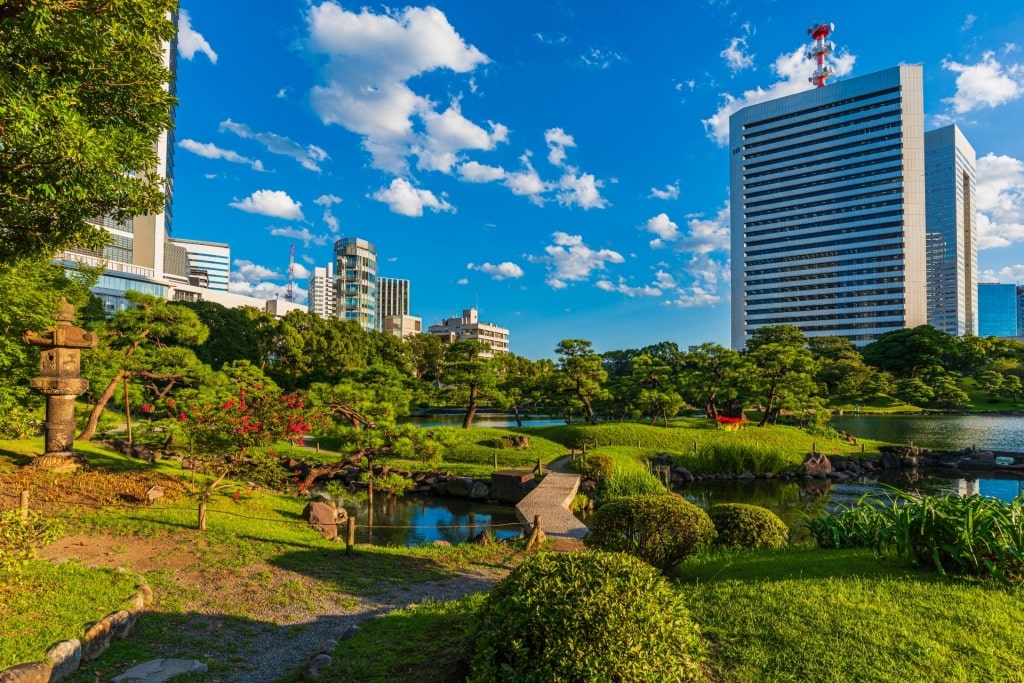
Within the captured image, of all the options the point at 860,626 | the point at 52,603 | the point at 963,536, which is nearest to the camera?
the point at 860,626

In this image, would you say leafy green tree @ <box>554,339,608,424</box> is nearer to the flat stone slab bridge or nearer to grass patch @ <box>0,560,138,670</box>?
the flat stone slab bridge

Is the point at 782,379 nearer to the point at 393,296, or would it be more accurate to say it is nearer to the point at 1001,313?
the point at 393,296

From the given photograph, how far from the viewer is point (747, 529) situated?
9359 mm

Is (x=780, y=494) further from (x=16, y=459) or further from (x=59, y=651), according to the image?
(x=16, y=459)

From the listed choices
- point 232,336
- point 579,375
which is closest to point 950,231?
point 579,375

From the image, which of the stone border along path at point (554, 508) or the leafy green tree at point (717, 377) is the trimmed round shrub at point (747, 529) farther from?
the leafy green tree at point (717, 377)

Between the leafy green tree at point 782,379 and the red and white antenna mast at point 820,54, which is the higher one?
the red and white antenna mast at point 820,54

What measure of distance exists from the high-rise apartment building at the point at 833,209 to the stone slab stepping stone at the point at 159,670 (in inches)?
4439

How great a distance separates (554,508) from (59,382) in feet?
42.4

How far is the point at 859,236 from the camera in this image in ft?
318

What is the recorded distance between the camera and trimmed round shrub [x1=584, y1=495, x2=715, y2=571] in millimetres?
7660

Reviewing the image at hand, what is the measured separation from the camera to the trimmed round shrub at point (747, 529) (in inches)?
365

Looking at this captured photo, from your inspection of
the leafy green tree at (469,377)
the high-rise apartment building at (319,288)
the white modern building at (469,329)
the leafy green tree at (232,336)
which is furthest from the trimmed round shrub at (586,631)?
the high-rise apartment building at (319,288)

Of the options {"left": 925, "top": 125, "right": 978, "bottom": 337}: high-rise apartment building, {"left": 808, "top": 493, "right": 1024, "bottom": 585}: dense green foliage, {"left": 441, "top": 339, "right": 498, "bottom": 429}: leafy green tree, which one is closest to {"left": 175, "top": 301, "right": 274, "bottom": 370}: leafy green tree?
{"left": 441, "top": 339, "right": 498, "bottom": 429}: leafy green tree
